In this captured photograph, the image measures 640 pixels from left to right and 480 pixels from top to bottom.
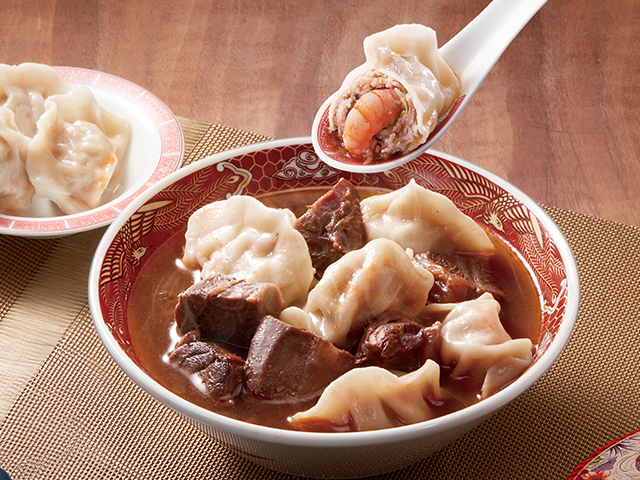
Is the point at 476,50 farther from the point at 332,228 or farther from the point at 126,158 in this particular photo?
the point at 126,158

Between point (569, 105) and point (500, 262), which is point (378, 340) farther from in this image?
point (569, 105)

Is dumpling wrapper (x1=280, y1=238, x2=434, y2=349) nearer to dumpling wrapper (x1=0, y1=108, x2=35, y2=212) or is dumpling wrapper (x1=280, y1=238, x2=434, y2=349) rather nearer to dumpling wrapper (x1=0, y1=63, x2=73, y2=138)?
dumpling wrapper (x1=0, y1=108, x2=35, y2=212)

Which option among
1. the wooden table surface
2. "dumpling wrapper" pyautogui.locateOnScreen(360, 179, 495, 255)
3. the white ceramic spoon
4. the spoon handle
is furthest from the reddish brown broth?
the wooden table surface

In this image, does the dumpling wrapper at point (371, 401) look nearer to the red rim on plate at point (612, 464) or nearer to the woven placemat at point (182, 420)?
the woven placemat at point (182, 420)

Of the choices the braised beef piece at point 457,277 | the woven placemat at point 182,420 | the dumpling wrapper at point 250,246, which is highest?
the braised beef piece at point 457,277

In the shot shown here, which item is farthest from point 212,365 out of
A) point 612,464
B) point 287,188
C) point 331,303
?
point 612,464

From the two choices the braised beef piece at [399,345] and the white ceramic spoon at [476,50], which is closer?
the braised beef piece at [399,345]

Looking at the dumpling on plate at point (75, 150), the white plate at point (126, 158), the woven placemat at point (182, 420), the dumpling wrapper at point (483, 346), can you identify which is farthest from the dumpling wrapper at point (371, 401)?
the dumpling on plate at point (75, 150)

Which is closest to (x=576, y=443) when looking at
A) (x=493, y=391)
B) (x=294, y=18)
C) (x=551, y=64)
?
(x=493, y=391)
